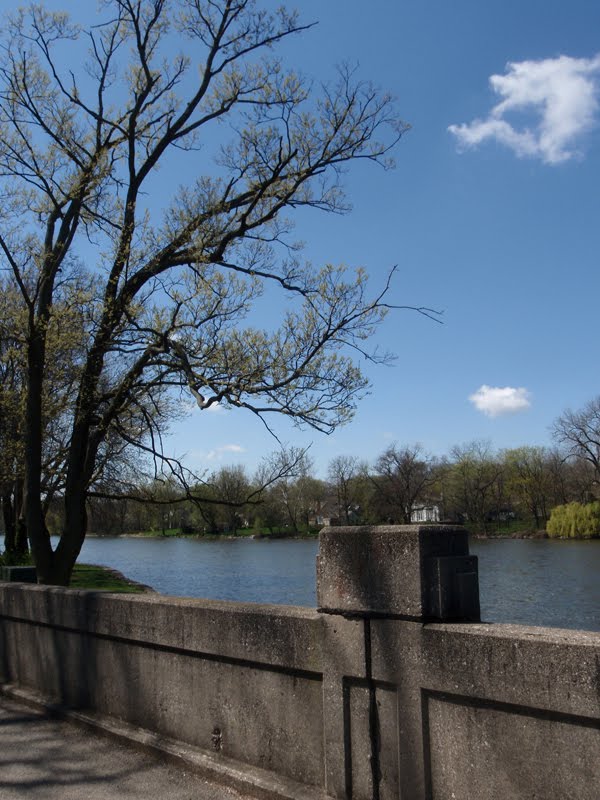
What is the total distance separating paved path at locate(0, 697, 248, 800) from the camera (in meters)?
4.25

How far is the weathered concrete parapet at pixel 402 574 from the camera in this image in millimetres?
3426

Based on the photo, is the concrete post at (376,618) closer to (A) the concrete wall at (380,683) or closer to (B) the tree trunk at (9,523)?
(A) the concrete wall at (380,683)

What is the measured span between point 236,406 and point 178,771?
229 inches

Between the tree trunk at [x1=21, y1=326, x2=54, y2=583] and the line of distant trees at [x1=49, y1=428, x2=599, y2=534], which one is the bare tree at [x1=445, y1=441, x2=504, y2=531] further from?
the tree trunk at [x1=21, y1=326, x2=54, y2=583]

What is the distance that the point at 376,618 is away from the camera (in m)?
3.61

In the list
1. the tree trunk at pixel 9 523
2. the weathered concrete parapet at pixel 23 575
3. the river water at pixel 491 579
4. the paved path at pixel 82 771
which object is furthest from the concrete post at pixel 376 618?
the tree trunk at pixel 9 523

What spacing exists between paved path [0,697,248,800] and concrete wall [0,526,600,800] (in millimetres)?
218

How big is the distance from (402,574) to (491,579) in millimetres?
28561

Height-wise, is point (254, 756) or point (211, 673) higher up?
point (211, 673)

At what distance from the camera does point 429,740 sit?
3.38 meters

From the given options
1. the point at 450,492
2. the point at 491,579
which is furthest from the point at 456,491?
the point at 491,579

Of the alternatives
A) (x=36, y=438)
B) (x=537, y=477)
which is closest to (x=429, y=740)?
(x=36, y=438)

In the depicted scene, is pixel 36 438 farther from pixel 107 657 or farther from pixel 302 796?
pixel 302 796

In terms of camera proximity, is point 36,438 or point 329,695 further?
point 36,438
